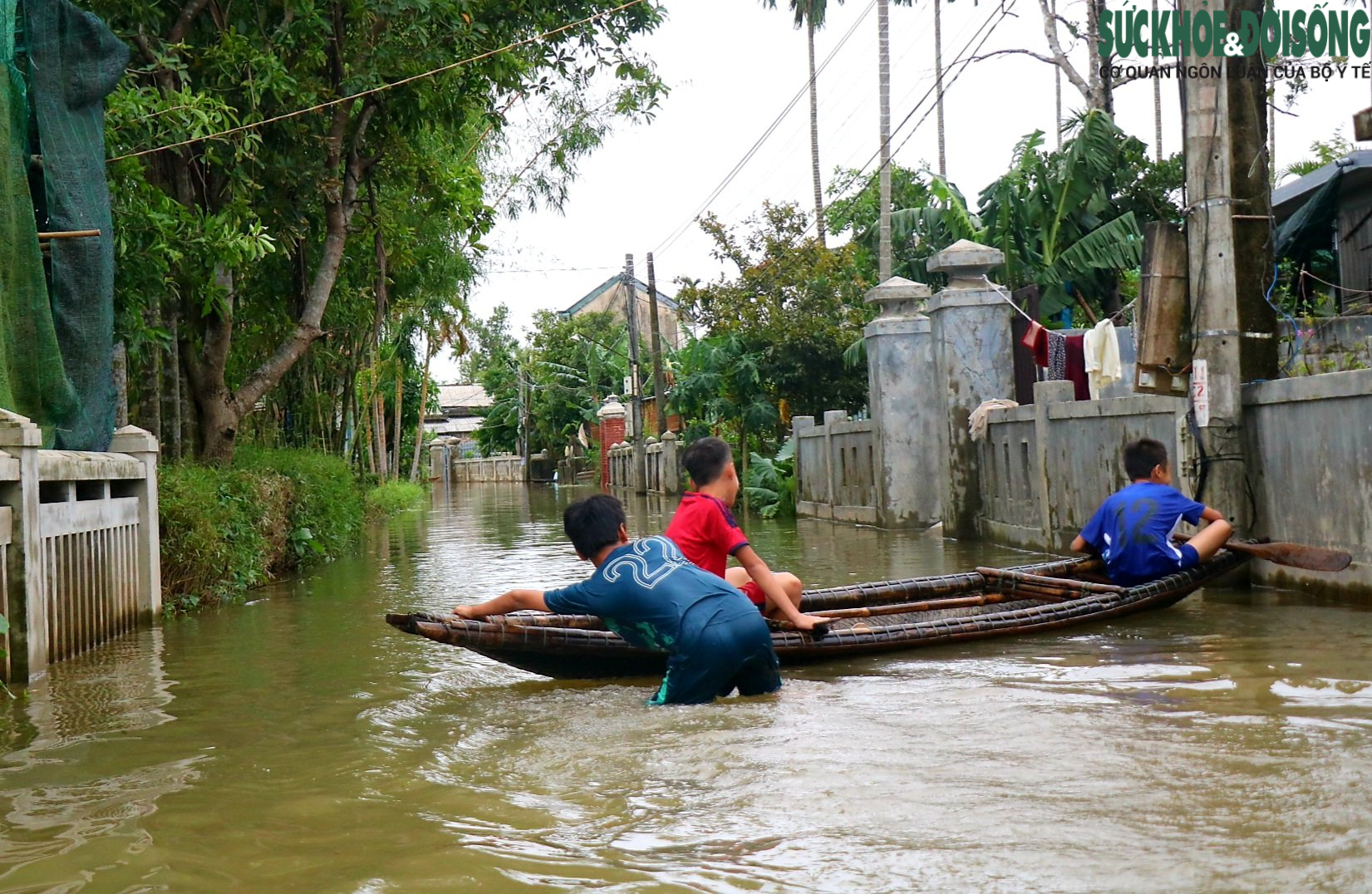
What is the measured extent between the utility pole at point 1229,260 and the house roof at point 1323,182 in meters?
6.80

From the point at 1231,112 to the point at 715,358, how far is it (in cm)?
1817

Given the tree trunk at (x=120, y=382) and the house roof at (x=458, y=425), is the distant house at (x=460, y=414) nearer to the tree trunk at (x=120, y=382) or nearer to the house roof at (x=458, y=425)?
the house roof at (x=458, y=425)

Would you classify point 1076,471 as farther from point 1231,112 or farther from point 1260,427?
point 1231,112

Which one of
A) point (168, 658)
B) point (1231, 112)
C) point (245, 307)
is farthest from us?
point (245, 307)

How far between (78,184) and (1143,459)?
24.9ft

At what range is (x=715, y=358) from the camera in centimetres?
2772

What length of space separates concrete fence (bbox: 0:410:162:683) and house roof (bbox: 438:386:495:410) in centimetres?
6445

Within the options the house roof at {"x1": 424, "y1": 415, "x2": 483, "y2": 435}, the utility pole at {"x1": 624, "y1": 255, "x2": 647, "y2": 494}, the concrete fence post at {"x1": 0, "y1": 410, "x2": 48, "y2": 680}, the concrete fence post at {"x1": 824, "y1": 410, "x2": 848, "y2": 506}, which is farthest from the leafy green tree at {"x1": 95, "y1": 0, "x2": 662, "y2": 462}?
the house roof at {"x1": 424, "y1": 415, "x2": 483, "y2": 435}

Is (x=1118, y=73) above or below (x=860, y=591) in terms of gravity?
above

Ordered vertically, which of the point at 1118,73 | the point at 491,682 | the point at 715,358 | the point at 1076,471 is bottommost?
the point at 491,682

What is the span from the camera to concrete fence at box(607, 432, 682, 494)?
35.3 m

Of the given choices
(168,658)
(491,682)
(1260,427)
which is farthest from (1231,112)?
(168,658)

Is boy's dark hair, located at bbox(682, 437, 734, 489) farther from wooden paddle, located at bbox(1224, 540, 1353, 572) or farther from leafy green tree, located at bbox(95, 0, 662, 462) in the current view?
leafy green tree, located at bbox(95, 0, 662, 462)

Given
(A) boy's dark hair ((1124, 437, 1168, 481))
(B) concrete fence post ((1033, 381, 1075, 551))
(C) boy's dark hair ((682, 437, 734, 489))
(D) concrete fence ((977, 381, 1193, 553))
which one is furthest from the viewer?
(B) concrete fence post ((1033, 381, 1075, 551))
